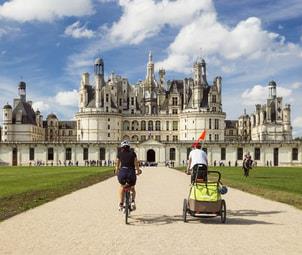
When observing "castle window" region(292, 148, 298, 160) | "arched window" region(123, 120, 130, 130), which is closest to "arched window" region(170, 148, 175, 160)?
"arched window" region(123, 120, 130, 130)

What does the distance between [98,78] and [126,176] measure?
10278cm

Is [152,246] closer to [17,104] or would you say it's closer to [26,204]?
[26,204]

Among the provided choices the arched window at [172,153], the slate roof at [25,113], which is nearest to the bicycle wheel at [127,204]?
the arched window at [172,153]

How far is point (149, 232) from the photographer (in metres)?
11.5

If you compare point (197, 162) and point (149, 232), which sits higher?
point (197, 162)

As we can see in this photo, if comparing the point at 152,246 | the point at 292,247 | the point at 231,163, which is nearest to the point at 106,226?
the point at 152,246

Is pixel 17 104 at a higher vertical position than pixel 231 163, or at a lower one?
higher

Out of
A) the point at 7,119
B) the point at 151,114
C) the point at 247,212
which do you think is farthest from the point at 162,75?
the point at 247,212

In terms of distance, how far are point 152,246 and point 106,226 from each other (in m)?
2.87

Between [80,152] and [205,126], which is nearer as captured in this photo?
[80,152]

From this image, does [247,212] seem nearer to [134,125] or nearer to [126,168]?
[126,168]

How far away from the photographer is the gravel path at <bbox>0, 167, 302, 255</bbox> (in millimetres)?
9664

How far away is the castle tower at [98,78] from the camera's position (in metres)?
113

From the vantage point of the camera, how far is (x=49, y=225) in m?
12.6
